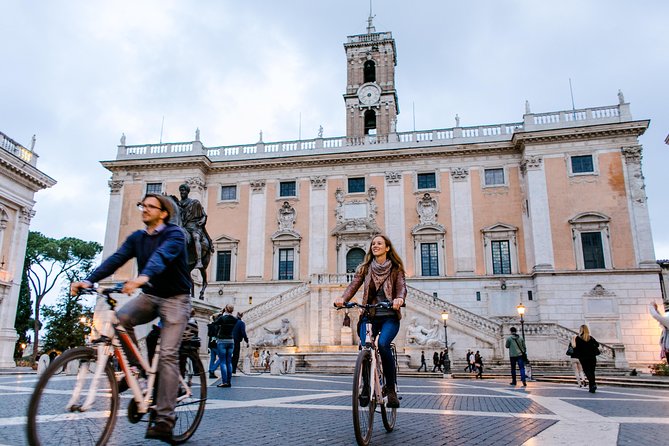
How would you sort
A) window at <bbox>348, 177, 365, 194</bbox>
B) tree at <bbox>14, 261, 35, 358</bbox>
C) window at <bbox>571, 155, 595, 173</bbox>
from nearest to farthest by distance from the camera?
1. window at <bbox>571, 155, 595, 173</bbox>
2. window at <bbox>348, 177, 365, 194</bbox>
3. tree at <bbox>14, 261, 35, 358</bbox>

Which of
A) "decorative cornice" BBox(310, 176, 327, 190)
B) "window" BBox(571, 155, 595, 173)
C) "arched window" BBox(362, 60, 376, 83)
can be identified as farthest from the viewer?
"arched window" BBox(362, 60, 376, 83)

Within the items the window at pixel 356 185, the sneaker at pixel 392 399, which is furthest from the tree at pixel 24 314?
the sneaker at pixel 392 399

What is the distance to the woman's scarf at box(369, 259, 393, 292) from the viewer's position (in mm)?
4980

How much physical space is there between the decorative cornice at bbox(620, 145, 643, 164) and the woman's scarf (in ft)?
101

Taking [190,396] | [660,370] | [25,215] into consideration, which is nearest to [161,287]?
[190,396]

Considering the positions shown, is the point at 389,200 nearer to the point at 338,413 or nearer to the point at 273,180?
the point at 273,180

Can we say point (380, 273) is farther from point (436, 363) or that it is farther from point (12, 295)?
point (12, 295)

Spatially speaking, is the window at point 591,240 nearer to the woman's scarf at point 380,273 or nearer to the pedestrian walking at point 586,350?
the pedestrian walking at point 586,350

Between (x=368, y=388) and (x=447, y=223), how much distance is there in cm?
2935

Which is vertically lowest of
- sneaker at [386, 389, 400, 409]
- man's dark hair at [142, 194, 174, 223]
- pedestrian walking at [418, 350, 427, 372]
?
pedestrian walking at [418, 350, 427, 372]

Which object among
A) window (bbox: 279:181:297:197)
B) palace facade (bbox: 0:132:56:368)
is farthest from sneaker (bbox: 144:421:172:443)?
window (bbox: 279:181:297:197)

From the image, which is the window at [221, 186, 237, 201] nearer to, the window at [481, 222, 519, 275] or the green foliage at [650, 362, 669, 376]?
the window at [481, 222, 519, 275]

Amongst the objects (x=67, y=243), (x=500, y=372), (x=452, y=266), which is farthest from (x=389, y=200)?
(x=67, y=243)

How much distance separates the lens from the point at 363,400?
4094mm
